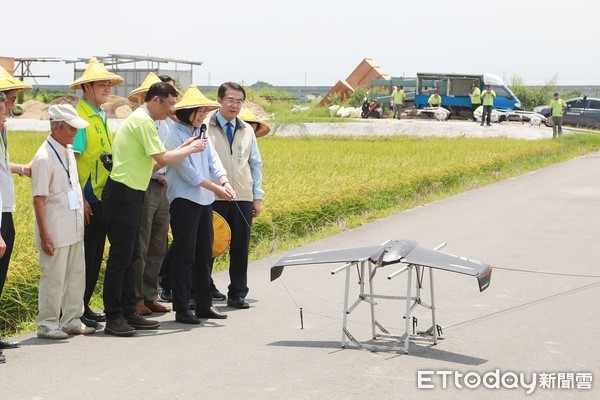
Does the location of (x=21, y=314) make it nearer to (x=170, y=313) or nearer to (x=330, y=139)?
(x=170, y=313)

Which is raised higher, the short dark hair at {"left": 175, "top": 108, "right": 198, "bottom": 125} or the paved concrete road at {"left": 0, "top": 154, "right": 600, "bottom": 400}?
the short dark hair at {"left": 175, "top": 108, "right": 198, "bottom": 125}

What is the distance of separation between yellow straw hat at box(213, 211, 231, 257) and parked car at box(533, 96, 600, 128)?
36.0m

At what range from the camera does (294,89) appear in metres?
125

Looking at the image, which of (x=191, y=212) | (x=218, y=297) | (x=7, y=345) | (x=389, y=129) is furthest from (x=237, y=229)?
(x=389, y=129)

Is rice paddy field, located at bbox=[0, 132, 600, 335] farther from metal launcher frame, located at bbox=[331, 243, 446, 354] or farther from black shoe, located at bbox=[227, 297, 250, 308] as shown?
metal launcher frame, located at bbox=[331, 243, 446, 354]

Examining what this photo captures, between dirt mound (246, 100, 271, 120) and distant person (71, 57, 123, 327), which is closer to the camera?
distant person (71, 57, 123, 327)

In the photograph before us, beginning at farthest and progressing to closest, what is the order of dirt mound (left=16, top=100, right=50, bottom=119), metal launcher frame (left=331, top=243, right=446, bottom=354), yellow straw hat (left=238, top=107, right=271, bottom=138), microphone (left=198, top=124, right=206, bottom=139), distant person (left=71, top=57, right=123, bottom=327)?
dirt mound (left=16, top=100, right=50, bottom=119) < yellow straw hat (left=238, top=107, right=271, bottom=138) < microphone (left=198, top=124, right=206, bottom=139) < distant person (left=71, top=57, right=123, bottom=327) < metal launcher frame (left=331, top=243, right=446, bottom=354)

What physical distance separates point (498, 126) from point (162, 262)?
3142 centimetres

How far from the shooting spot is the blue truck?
→ 45750 millimetres

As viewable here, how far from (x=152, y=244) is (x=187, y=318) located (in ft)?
2.48

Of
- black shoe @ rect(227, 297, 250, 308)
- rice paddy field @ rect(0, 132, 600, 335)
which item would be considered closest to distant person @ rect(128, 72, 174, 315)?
black shoe @ rect(227, 297, 250, 308)

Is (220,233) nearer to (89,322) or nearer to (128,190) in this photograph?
(128,190)

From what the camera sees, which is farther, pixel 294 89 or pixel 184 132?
pixel 294 89

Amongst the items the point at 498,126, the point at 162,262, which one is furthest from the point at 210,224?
the point at 498,126
